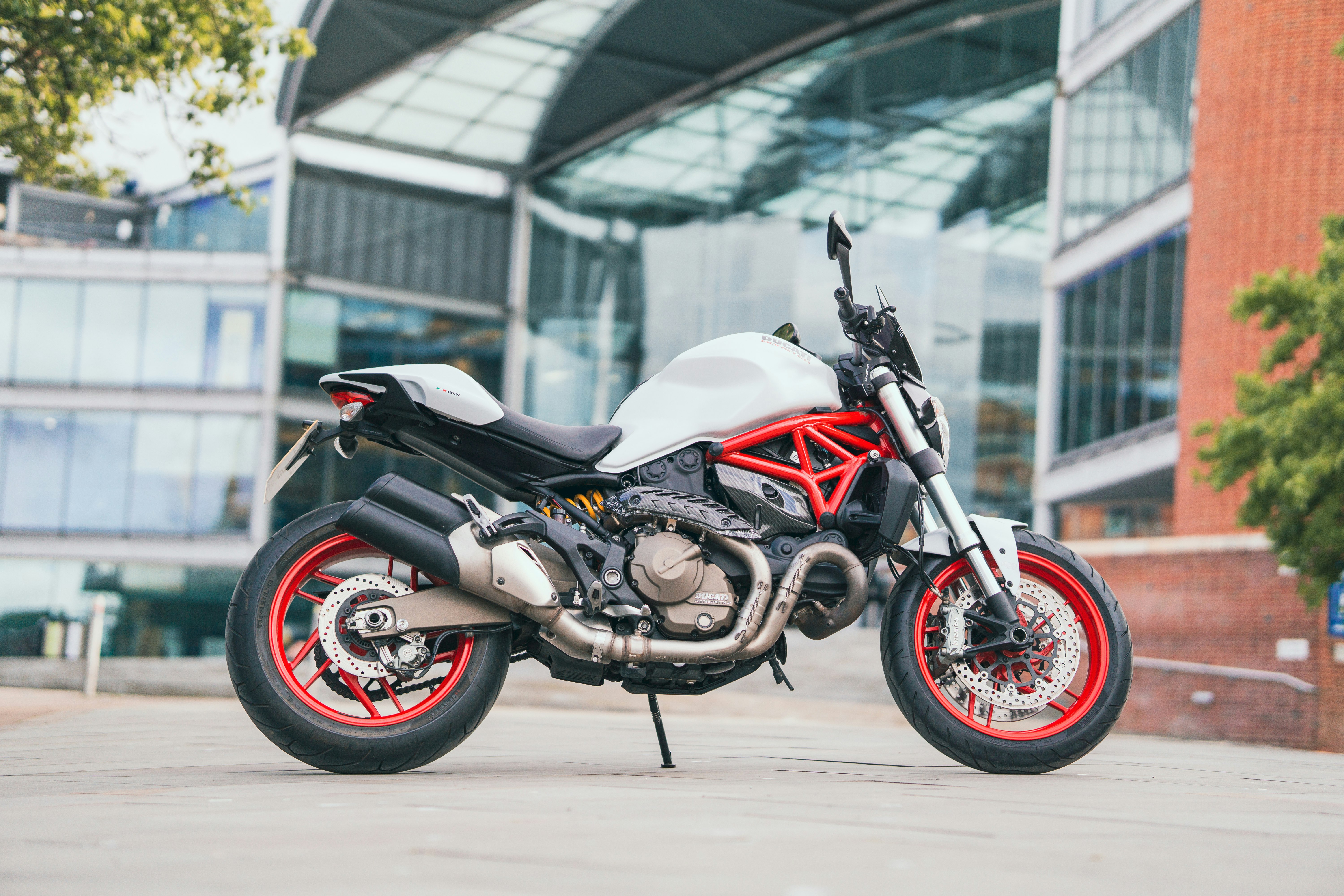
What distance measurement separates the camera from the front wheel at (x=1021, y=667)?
166 inches

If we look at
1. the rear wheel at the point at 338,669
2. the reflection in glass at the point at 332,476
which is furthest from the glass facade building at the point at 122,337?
the rear wheel at the point at 338,669

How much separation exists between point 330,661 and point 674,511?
3.71 ft

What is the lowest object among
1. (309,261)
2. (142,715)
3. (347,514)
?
(142,715)

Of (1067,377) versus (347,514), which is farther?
(1067,377)

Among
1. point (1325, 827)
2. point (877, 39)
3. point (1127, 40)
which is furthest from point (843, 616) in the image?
point (877, 39)

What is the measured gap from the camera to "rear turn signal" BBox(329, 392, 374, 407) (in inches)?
162

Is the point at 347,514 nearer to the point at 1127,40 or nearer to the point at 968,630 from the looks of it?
the point at 968,630

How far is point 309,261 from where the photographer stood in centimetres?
3400

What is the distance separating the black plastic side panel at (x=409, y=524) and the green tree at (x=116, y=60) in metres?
6.42

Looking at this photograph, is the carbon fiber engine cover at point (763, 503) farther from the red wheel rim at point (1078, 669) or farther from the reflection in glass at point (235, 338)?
the reflection in glass at point (235, 338)

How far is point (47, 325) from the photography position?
32.8 meters

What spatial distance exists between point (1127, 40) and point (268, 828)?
25.2m

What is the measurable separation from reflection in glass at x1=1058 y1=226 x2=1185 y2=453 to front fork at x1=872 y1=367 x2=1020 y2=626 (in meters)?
20.1

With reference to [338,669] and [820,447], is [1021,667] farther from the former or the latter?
[338,669]
